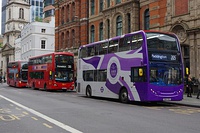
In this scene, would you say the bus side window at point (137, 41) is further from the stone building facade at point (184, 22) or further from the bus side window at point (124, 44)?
the stone building facade at point (184, 22)

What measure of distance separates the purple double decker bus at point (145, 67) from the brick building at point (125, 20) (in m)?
7.11

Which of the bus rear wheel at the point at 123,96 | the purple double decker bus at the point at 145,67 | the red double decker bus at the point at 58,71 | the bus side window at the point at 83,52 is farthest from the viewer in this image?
the red double decker bus at the point at 58,71

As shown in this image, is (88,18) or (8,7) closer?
(88,18)

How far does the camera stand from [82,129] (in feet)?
27.7

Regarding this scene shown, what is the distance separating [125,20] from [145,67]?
54.3 ft

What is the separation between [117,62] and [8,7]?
91.5m

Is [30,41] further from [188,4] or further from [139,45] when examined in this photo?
[139,45]

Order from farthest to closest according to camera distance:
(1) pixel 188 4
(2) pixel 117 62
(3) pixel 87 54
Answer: (1) pixel 188 4 < (3) pixel 87 54 < (2) pixel 117 62

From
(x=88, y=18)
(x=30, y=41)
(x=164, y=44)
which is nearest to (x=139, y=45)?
(x=164, y=44)

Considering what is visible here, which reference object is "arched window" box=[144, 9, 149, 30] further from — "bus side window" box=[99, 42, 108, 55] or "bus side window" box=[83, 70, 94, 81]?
A: "bus side window" box=[99, 42, 108, 55]

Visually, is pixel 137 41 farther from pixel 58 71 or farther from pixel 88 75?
pixel 58 71

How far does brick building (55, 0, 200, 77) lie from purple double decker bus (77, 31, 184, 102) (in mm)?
7114

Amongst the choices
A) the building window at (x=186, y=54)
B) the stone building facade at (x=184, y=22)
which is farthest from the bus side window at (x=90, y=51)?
the building window at (x=186, y=54)

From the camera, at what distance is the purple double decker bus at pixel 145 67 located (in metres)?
15.3
